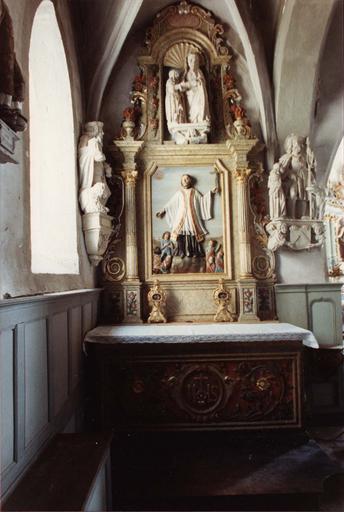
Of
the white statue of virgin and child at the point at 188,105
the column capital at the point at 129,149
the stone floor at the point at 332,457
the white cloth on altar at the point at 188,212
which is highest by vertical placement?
the white statue of virgin and child at the point at 188,105

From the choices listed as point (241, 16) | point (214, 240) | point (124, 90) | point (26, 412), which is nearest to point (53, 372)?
point (26, 412)

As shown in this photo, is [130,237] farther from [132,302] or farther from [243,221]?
[243,221]

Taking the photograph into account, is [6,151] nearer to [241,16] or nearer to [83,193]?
[83,193]

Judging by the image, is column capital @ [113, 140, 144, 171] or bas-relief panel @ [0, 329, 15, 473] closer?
bas-relief panel @ [0, 329, 15, 473]

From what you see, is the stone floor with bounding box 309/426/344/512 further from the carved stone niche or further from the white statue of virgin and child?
the white statue of virgin and child

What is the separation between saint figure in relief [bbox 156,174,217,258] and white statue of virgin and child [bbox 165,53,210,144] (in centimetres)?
53

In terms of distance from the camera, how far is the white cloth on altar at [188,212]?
211 inches

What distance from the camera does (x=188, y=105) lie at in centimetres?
549

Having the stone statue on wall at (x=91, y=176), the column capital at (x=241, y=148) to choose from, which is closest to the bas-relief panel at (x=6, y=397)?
the stone statue on wall at (x=91, y=176)

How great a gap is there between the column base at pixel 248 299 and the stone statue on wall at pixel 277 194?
87cm

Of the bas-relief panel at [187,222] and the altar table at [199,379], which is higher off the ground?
the bas-relief panel at [187,222]

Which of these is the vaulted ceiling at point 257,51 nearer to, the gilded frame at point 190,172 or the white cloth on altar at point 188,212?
the gilded frame at point 190,172

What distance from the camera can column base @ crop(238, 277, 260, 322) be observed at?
17.4ft

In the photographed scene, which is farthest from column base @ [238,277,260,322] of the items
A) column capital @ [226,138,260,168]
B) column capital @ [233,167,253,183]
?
column capital @ [226,138,260,168]
